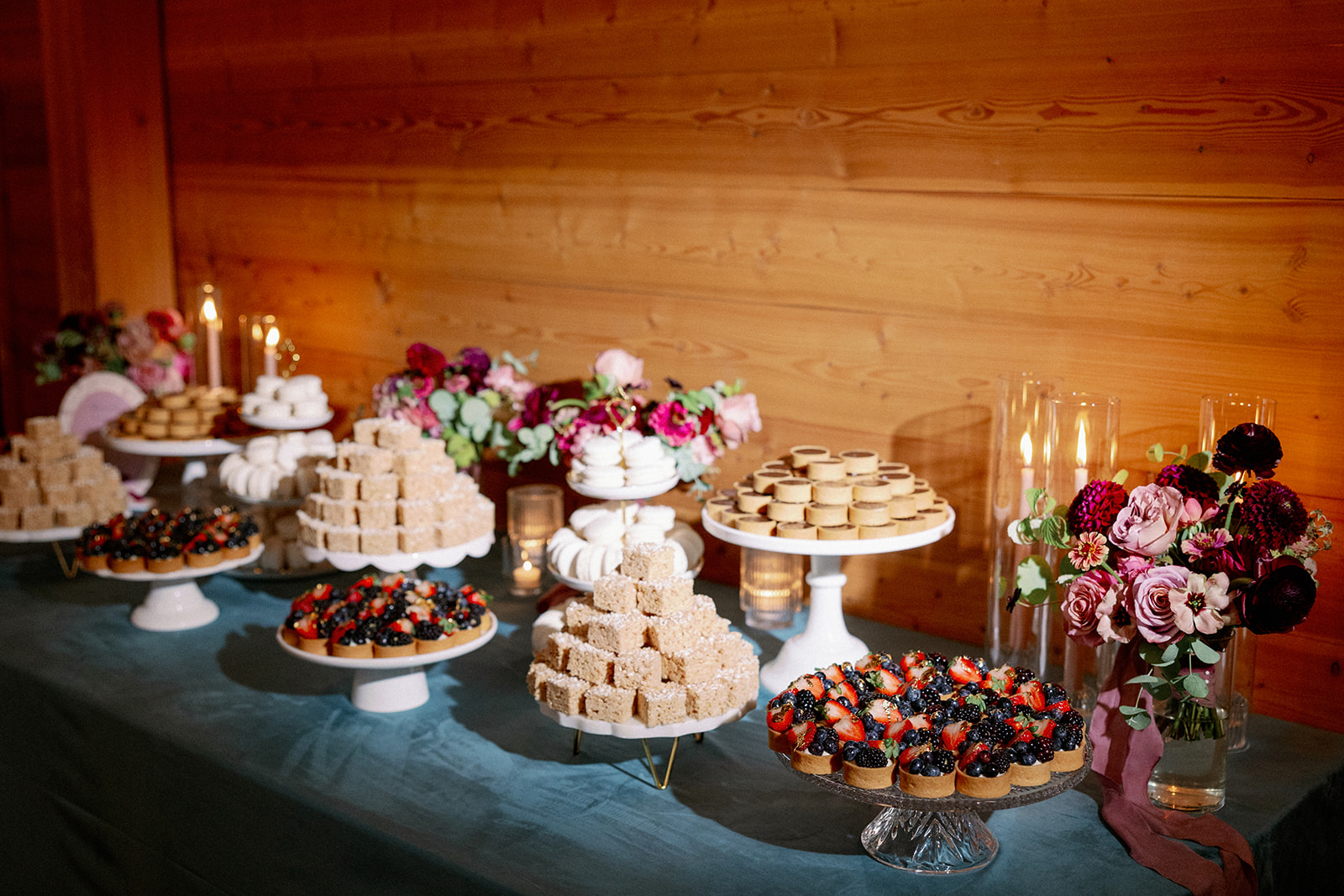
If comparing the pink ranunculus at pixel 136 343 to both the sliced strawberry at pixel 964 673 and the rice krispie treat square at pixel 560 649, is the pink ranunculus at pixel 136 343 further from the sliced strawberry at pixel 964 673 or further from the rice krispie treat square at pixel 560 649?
the sliced strawberry at pixel 964 673

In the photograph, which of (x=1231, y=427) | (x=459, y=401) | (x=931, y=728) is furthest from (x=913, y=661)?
(x=459, y=401)

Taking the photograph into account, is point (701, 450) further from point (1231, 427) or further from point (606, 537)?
point (1231, 427)

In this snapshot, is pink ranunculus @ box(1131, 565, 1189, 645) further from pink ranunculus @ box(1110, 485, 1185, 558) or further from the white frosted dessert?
the white frosted dessert

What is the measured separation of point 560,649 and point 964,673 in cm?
57

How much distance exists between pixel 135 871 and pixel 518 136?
172 cm

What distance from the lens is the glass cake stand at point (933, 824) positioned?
139 centimetres

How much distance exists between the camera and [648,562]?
171 cm

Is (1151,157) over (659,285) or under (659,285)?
over

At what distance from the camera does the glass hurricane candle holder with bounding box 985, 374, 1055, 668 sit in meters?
1.93

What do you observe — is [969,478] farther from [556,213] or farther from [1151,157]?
[556,213]

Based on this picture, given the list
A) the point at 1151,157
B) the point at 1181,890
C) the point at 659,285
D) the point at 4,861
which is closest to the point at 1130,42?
the point at 1151,157

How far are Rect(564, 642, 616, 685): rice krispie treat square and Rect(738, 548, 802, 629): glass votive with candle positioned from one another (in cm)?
73

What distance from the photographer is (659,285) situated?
260 cm

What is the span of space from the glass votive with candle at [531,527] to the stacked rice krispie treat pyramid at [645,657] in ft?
2.76
